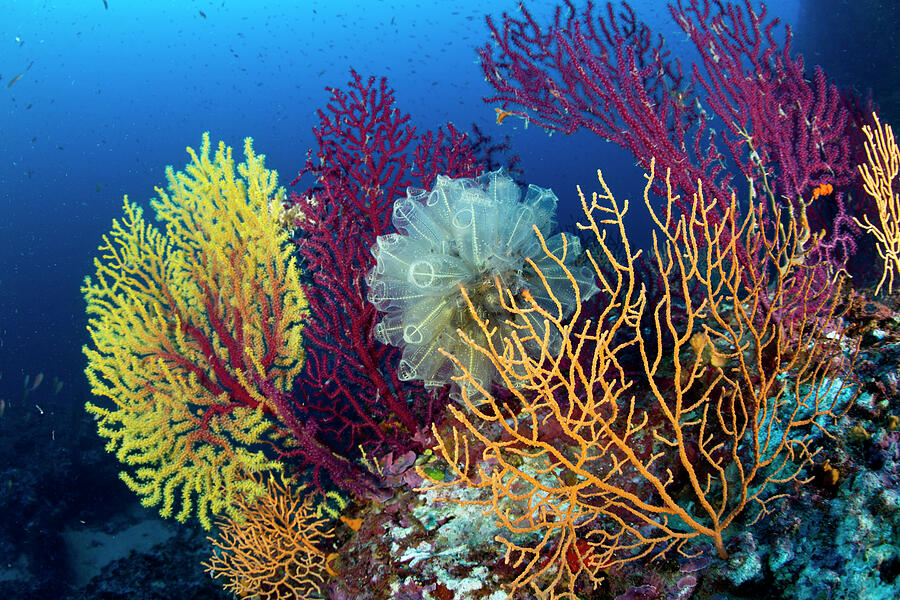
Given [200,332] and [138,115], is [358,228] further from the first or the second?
[138,115]

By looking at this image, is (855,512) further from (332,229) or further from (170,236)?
(170,236)

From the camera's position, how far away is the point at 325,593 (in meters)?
3.80

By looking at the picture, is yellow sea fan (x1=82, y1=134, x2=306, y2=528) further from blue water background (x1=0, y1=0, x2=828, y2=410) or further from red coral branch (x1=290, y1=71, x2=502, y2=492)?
blue water background (x1=0, y1=0, x2=828, y2=410)

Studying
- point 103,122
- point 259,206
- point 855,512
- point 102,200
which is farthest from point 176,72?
point 855,512

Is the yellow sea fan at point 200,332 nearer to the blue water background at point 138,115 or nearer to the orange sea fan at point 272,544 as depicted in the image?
the orange sea fan at point 272,544

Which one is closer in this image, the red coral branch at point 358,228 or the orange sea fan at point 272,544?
the orange sea fan at point 272,544

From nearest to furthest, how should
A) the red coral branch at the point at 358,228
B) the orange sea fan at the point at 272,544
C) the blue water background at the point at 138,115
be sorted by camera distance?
the orange sea fan at the point at 272,544 → the red coral branch at the point at 358,228 → the blue water background at the point at 138,115

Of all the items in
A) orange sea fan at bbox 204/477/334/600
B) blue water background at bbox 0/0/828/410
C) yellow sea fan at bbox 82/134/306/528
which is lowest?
orange sea fan at bbox 204/477/334/600

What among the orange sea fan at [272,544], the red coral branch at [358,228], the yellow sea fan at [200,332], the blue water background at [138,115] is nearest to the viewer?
the yellow sea fan at [200,332]

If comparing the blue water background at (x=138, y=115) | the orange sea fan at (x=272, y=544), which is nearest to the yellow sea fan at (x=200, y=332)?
the orange sea fan at (x=272, y=544)

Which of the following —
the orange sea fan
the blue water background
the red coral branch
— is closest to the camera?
the orange sea fan

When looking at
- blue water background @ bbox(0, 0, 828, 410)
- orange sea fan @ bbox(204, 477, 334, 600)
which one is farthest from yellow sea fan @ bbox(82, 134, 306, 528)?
blue water background @ bbox(0, 0, 828, 410)

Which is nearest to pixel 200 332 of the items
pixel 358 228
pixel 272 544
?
pixel 358 228

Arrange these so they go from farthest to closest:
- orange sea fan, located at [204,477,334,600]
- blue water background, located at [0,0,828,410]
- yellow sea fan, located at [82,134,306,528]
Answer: blue water background, located at [0,0,828,410] < orange sea fan, located at [204,477,334,600] < yellow sea fan, located at [82,134,306,528]
